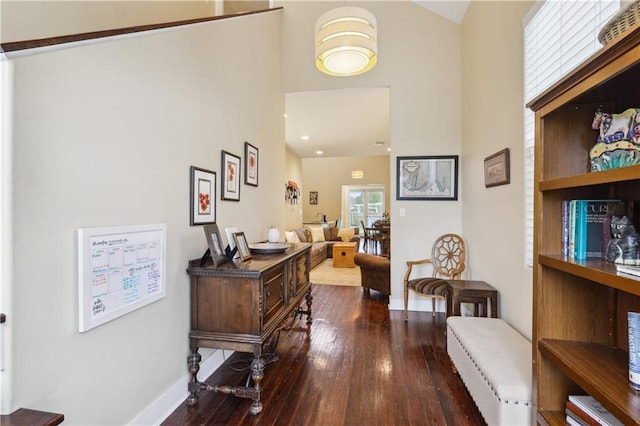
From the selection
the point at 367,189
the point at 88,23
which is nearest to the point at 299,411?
the point at 88,23

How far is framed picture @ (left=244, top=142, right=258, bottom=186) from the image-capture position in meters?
2.89

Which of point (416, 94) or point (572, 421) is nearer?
point (572, 421)

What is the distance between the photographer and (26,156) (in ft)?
3.60

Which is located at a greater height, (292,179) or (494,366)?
(292,179)

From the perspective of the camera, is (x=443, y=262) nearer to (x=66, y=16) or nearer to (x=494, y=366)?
(x=494, y=366)

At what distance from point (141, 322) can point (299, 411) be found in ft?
3.58

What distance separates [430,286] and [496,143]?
1563mm

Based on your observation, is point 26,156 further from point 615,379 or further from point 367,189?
point 367,189

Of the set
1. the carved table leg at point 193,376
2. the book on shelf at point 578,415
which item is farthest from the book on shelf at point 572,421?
the carved table leg at point 193,376

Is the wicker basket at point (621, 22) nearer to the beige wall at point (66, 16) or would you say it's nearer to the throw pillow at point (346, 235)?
the beige wall at point (66, 16)

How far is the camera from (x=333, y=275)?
19.5 ft

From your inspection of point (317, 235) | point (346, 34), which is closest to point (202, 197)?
point (346, 34)

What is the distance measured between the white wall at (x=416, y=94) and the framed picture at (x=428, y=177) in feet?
0.25

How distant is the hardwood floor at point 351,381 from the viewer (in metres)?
1.84
